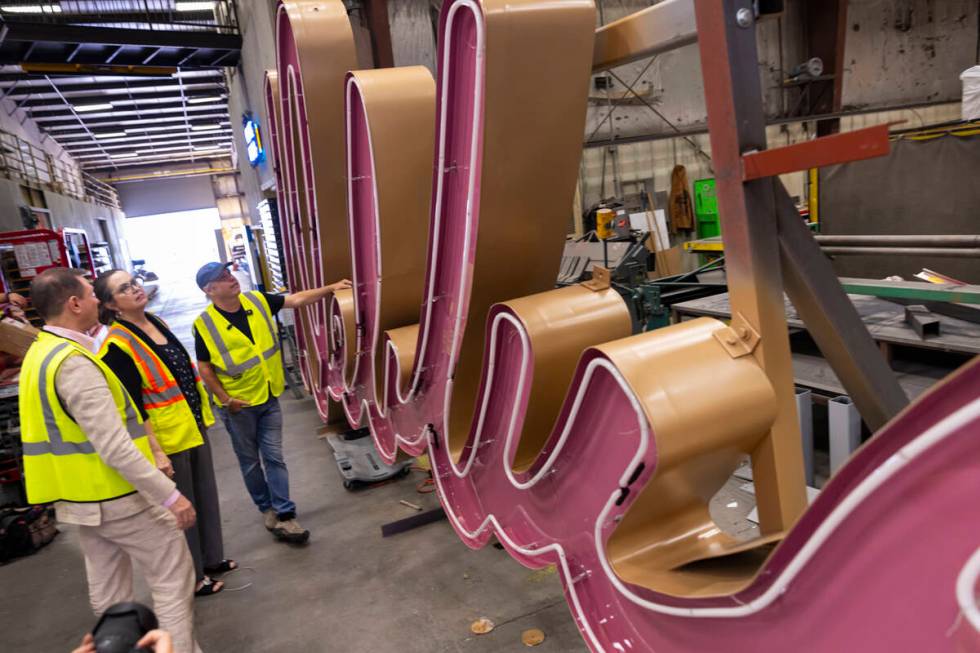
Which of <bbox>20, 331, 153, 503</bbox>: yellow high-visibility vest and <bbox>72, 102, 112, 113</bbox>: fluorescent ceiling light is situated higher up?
<bbox>72, 102, 112, 113</bbox>: fluorescent ceiling light

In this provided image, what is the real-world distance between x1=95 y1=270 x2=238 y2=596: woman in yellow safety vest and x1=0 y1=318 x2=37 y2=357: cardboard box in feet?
8.77

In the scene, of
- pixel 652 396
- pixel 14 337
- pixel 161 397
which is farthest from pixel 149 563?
pixel 14 337

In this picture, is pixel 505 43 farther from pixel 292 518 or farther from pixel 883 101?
pixel 883 101

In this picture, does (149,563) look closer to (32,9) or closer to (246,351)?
(246,351)

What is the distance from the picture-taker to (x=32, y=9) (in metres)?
10.5

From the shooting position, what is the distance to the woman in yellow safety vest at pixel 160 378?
3.20 meters

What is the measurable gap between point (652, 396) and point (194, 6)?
41.5ft

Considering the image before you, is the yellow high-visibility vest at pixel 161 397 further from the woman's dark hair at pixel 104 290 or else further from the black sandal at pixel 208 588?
the black sandal at pixel 208 588

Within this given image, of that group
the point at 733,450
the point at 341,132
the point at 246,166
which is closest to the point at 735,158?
the point at 733,450

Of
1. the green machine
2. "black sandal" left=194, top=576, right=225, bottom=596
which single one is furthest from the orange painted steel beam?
the green machine

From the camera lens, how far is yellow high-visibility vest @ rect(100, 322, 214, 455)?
3244 millimetres

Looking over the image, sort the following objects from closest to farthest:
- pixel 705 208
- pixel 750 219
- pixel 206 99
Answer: pixel 750 219 → pixel 705 208 → pixel 206 99

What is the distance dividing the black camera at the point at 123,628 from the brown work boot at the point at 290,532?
3303mm

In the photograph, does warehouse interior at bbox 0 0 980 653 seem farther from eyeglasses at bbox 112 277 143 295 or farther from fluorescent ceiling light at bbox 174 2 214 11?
fluorescent ceiling light at bbox 174 2 214 11
